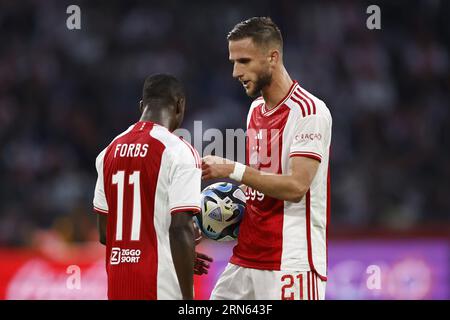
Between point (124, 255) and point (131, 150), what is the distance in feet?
1.93

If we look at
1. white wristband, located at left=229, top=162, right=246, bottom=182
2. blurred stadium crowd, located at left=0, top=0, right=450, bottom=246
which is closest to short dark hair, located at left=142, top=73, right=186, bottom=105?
white wristband, located at left=229, top=162, right=246, bottom=182

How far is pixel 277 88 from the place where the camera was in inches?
216

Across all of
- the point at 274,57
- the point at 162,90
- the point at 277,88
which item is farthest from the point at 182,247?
the point at 274,57

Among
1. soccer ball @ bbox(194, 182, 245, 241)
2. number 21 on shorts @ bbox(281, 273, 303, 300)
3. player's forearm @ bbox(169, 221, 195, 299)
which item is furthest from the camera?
soccer ball @ bbox(194, 182, 245, 241)

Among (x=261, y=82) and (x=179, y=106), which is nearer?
(x=179, y=106)

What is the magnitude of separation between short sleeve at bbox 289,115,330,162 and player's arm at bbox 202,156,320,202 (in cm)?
4

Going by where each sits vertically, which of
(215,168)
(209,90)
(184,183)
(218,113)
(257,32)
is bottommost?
(184,183)

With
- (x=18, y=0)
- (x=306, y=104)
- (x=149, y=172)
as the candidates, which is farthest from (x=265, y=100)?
(x=18, y=0)

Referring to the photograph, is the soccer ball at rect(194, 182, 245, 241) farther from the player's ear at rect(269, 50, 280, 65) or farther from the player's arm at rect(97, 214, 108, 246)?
the player's ear at rect(269, 50, 280, 65)

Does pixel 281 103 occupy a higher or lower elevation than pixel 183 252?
higher

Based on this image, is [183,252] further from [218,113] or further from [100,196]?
[218,113]

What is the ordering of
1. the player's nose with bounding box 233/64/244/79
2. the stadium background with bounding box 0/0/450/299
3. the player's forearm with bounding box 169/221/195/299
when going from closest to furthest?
the player's forearm with bounding box 169/221/195/299
the player's nose with bounding box 233/64/244/79
the stadium background with bounding box 0/0/450/299

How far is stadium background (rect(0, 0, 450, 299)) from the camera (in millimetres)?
9625

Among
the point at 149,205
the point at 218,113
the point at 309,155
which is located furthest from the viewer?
the point at 218,113
